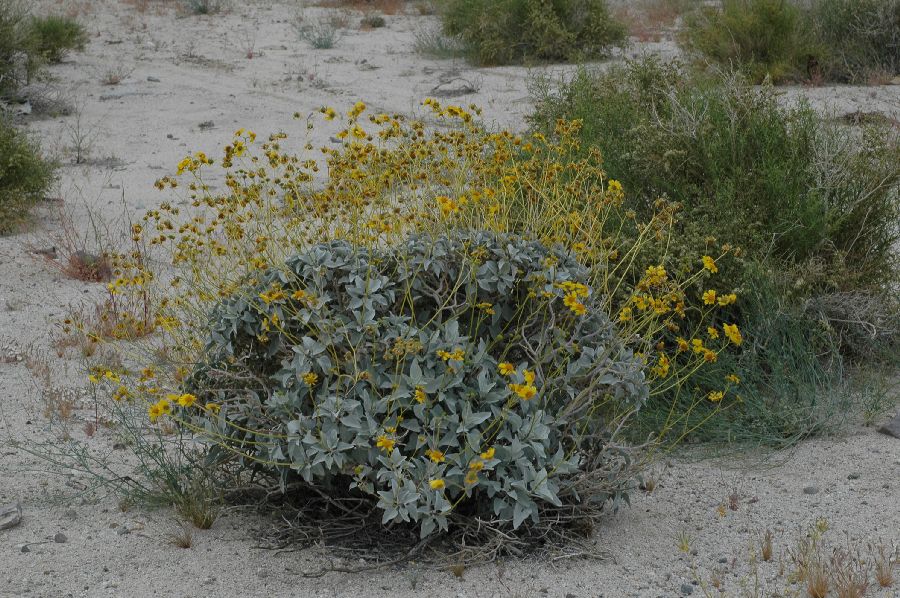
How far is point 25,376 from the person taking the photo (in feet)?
16.6

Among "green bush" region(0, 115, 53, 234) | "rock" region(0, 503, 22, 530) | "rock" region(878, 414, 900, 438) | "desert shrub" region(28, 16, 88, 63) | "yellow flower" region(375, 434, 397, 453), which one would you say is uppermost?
"desert shrub" region(28, 16, 88, 63)

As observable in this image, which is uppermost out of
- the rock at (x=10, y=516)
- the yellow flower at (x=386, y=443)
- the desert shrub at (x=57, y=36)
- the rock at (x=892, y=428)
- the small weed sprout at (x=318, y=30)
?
the desert shrub at (x=57, y=36)

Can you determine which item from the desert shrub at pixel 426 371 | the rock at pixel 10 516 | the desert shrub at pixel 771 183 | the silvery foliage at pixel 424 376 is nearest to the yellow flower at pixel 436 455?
the desert shrub at pixel 426 371

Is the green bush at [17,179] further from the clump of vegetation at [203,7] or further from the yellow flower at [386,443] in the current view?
the clump of vegetation at [203,7]

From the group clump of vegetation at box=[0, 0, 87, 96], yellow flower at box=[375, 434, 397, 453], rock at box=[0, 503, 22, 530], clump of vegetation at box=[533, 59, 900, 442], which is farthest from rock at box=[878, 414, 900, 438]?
clump of vegetation at box=[0, 0, 87, 96]

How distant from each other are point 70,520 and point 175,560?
514 mm

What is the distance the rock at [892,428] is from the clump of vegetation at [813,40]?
7.24 meters

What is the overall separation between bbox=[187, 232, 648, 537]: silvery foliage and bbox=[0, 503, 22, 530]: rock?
2.35ft

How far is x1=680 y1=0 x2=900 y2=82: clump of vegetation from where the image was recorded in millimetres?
11086

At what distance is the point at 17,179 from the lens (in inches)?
293

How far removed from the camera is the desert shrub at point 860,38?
1112 cm

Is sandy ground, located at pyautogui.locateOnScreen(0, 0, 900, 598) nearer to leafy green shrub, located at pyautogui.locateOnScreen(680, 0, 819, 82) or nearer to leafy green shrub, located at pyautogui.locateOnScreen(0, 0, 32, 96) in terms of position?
leafy green shrub, located at pyautogui.locateOnScreen(0, 0, 32, 96)

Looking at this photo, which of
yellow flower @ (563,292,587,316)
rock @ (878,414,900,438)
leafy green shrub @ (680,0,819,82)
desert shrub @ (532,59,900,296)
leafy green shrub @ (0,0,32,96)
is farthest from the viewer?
leafy green shrub @ (680,0,819,82)

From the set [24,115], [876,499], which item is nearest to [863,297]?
[876,499]
